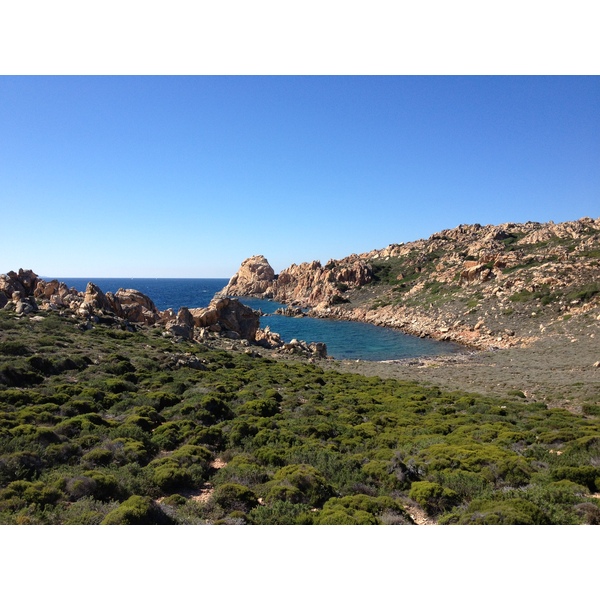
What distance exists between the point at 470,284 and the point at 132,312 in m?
61.3

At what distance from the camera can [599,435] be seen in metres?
12.7

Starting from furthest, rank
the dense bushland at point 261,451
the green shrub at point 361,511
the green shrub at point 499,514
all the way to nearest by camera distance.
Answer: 1. the dense bushland at point 261,451
2. the green shrub at point 361,511
3. the green shrub at point 499,514

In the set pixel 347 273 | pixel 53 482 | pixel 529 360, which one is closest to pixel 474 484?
pixel 53 482

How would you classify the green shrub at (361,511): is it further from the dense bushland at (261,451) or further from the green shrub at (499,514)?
the green shrub at (499,514)

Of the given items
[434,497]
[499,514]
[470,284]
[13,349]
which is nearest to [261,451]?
[434,497]

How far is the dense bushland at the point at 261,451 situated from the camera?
744cm

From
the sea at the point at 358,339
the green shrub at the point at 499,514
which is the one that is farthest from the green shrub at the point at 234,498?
the sea at the point at 358,339

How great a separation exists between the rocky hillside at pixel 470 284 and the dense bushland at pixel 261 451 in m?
37.0

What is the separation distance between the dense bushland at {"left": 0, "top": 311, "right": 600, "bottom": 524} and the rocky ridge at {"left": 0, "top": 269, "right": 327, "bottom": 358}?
13079 millimetres

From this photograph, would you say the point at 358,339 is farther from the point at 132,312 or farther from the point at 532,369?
the point at 132,312

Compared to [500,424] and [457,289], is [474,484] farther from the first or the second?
[457,289]

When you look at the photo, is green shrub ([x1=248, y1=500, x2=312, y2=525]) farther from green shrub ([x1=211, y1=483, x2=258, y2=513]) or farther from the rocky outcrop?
the rocky outcrop

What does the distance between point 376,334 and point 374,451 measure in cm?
5413

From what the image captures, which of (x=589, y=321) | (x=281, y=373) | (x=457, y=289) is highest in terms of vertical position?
(x=457, y=289)
